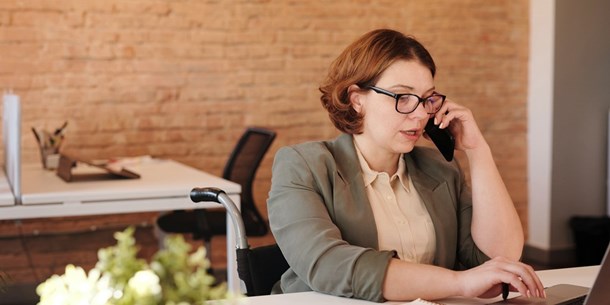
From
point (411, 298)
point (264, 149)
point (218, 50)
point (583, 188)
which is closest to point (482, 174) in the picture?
point (411, 298)

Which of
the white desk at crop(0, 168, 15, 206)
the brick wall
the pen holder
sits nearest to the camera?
the white desk at crop(0, 168, 15, 206)

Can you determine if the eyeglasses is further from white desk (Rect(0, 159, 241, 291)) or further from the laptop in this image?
white desk (Rect(0, 159, 241, 291))

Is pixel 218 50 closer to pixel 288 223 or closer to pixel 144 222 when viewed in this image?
pixel 144 222

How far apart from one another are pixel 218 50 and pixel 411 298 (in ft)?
12.3

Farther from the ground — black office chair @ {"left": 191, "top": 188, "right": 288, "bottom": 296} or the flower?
the flower

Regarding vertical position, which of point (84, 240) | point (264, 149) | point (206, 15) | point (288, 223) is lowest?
point (84, 240)

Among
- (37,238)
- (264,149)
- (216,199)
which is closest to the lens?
(216,199)

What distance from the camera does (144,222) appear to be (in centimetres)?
535

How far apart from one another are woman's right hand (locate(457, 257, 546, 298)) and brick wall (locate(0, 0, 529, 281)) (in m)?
3.73

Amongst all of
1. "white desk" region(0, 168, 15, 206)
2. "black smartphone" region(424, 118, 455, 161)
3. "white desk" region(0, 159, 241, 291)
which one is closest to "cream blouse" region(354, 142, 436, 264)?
"black smartphone" region(424, 118, 455, 161)

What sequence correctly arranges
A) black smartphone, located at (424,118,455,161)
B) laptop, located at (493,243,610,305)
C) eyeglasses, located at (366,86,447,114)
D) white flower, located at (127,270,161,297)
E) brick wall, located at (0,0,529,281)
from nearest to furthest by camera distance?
white flower, located at (127,270,161,297) → laptop, located at (493,243,610,305) → eyeglasses, located at (366,86,447,114) → black smartphone, located at (424,118,455,161) → brick wall, located at (0,0,529,281)

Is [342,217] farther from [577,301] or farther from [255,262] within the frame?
[577,301]

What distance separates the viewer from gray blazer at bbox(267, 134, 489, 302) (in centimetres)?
181

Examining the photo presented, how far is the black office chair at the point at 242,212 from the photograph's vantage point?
4574mm
